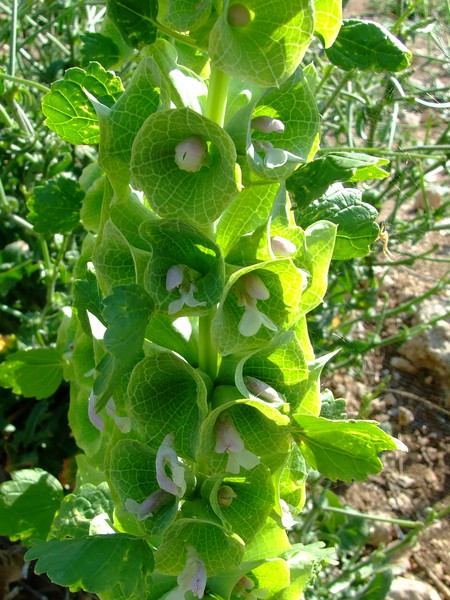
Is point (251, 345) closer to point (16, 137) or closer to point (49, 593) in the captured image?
point (16, 137)

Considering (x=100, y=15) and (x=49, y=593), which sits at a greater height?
(x=100, y=15)

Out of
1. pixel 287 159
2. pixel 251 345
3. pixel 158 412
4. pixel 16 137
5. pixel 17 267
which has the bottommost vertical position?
pixel 17 267

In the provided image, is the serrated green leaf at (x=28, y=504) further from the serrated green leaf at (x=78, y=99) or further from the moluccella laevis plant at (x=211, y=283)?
the serrated green leaf at (x=78, y=99)

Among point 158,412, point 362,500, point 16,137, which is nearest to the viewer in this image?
point 158,412

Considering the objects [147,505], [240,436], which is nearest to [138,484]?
[147,505]

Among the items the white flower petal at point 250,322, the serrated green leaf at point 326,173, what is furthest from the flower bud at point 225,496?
the serrated green leaf at point 326,173

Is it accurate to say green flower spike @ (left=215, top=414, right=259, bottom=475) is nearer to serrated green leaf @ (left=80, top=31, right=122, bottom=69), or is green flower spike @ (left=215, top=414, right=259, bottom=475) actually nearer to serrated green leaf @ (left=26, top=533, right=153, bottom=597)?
serrated green leaf @ (left=26, top=533, right=153, bottom=597)

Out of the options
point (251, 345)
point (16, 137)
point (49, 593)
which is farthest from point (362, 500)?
point (251, 345)
